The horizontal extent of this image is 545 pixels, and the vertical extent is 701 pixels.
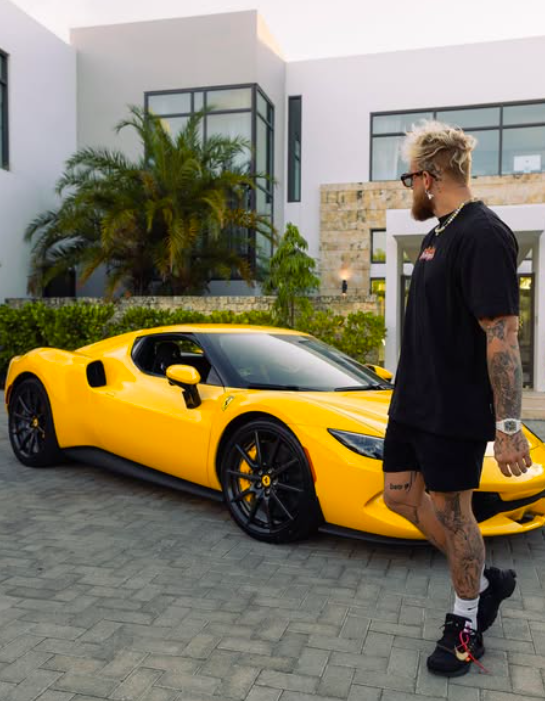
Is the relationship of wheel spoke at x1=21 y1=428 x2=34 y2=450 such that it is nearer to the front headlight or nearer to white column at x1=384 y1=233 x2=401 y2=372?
the front headlight

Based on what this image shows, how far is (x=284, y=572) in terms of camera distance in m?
3.47

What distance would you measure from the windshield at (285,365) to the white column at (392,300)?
7.43m

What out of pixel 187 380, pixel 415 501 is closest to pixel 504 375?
pixel 415 501

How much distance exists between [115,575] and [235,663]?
1.09 meters

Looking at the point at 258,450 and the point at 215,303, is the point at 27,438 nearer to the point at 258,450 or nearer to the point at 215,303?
the point at 258,450

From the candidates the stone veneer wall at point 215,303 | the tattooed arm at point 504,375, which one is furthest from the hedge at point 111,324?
the tattooed arm at point 504,375

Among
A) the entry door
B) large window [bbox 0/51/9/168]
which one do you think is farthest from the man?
large window [bbox 0/51/9/168]

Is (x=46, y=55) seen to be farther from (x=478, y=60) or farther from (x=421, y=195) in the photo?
(x=421, y=195)

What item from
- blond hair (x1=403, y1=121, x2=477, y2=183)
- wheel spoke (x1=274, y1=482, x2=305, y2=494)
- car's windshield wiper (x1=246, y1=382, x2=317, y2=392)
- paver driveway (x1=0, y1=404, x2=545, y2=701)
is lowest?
paver driveway (x1=0, y1=404, x2=545, y2=701)

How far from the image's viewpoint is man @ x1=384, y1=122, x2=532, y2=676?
2.24 metres

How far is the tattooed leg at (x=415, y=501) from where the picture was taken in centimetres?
262

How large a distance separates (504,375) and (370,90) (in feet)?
61.9

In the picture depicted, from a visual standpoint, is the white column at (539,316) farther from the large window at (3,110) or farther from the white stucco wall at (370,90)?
the large window at (3,110)

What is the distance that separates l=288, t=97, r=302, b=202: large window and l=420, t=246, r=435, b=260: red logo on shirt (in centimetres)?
1773
